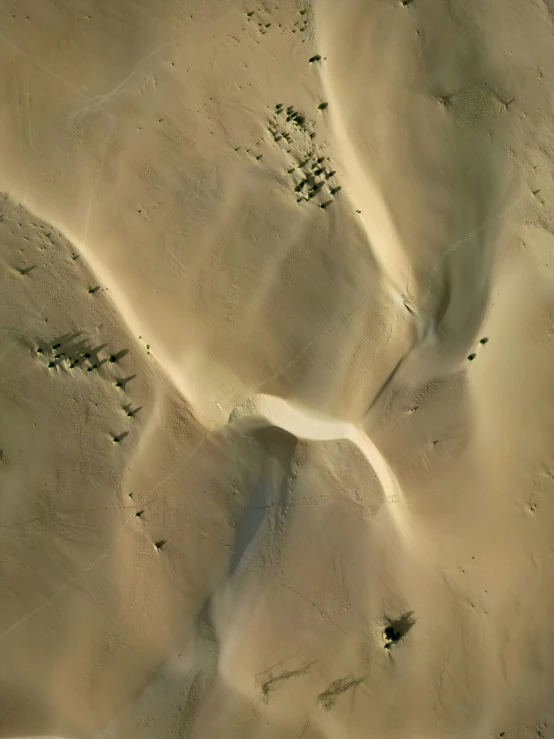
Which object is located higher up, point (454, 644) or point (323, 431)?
point (323, 431)

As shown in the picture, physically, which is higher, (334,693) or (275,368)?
(275,368)

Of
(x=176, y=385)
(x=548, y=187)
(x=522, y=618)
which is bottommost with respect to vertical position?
(x=522, y=618)

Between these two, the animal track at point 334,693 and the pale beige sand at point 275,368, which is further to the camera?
the animal track at point 334,693

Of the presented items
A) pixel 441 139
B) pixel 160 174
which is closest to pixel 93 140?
pixel 160 174

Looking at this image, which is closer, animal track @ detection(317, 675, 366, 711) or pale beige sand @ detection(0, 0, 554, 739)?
pale beige sand @ detection(0, 0, 554, 739)

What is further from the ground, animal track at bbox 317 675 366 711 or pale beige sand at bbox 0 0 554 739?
pale beige sand at bbox 0 0 554 739

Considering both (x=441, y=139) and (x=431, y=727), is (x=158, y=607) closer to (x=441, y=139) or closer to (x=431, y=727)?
(x=431, y=727)

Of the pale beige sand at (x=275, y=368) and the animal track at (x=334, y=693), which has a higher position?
the pale beige sand at (x=275, y=368)
